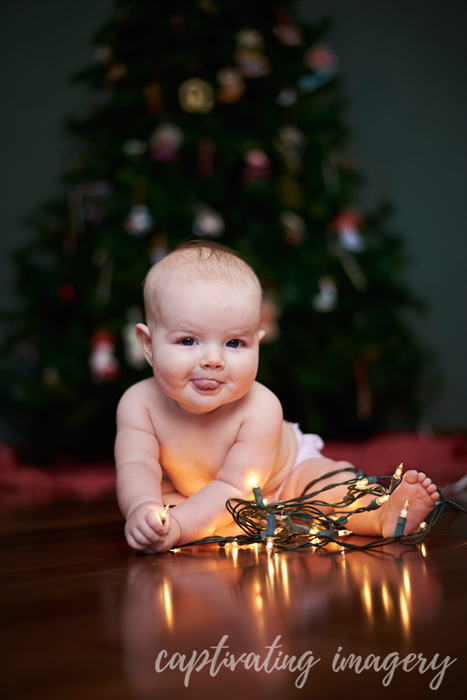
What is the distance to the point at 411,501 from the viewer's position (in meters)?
0.75

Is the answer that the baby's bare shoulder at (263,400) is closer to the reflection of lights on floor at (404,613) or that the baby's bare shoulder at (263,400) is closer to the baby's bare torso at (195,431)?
the baby's bare torso at (195,431)

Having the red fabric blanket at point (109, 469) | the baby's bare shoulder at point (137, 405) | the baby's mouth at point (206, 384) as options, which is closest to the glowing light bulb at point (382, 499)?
the baby's mouth at point (206, 384)

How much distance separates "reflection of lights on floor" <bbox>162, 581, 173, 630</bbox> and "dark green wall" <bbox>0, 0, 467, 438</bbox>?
2.40 meters

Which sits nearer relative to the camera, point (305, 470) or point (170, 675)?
point (170, 675)

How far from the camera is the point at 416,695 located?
0.36m

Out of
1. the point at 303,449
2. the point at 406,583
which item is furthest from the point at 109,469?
the point at 406,583

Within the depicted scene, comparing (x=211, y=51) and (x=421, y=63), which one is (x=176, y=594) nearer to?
(x=211, y=51)

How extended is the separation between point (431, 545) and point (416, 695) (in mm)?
426

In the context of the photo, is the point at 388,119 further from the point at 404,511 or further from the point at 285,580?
the point at 285,580

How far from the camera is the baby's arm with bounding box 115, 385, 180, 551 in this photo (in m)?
0.76

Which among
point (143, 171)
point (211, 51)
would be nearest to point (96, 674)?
point (143, 171)

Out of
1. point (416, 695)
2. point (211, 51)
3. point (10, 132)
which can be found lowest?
point (416, 695)

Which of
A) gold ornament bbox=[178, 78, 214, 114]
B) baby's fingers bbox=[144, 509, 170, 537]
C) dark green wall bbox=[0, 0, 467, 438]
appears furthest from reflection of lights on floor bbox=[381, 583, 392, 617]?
dark green wall bbox=[0, 0, 467, 438]

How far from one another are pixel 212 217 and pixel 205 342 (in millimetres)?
1387
